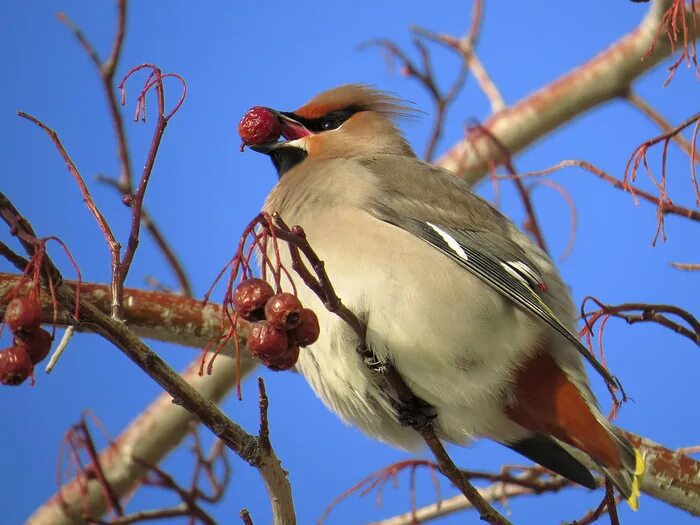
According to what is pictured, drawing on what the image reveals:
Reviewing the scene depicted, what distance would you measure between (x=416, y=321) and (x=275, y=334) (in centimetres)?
87

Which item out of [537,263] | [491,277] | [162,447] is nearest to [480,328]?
[491,277]

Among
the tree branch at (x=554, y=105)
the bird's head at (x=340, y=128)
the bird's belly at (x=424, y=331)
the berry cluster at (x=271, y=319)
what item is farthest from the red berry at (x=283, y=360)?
the tree branch at (x=554, y=105)

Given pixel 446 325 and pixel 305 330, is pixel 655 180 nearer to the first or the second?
pixel 446 325

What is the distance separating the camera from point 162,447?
13.0ft

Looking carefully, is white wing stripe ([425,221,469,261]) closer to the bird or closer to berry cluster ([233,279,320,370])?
the bird

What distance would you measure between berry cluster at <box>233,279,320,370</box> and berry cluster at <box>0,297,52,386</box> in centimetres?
34

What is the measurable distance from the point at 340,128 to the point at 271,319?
1866 mm

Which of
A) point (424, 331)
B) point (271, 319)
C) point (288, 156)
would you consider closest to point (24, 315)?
point (271, 319)

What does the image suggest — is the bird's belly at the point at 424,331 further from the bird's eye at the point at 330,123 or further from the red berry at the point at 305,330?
the bird's eye at the point at 330,123

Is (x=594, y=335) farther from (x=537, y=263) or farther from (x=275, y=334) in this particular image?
(x=275, y=334)

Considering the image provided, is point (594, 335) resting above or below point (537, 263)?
below

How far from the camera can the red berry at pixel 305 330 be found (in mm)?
1921

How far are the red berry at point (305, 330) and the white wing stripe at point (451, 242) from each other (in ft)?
3.31

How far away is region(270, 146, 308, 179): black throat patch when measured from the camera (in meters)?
3.52
